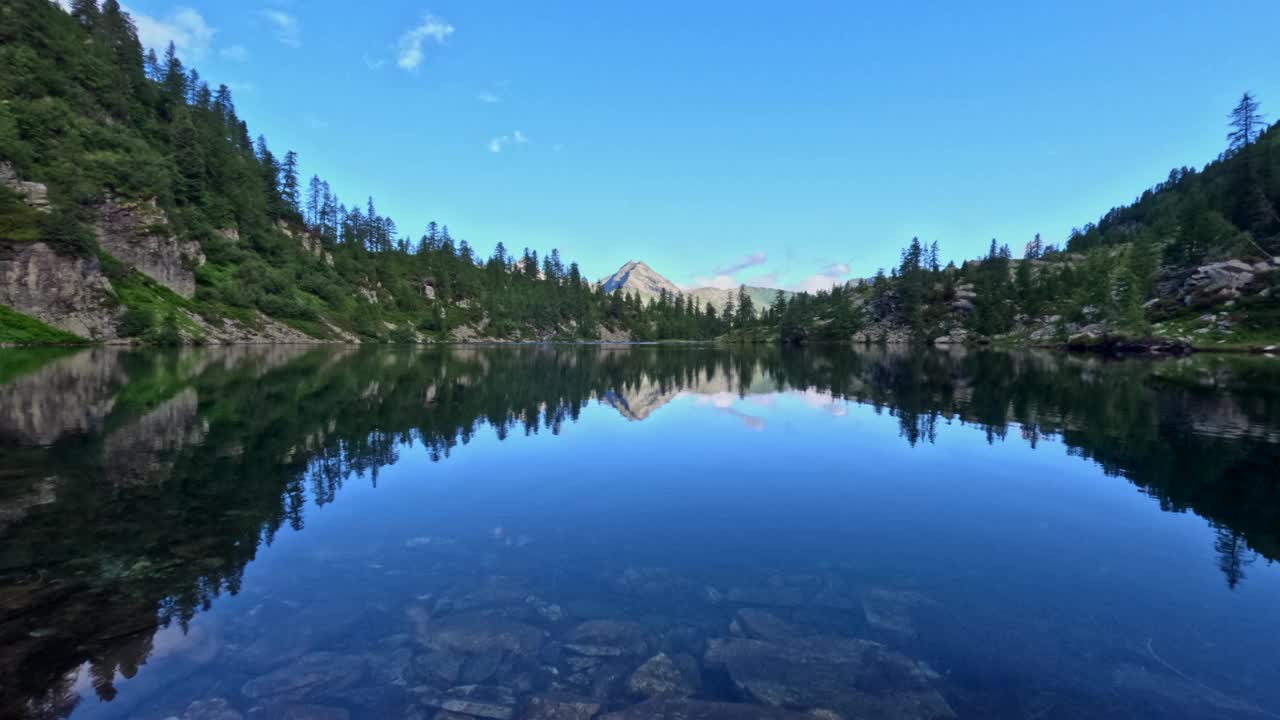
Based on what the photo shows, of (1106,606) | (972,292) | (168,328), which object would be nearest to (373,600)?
(1106,606)

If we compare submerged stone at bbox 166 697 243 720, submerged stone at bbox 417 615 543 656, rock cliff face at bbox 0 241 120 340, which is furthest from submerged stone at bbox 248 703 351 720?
rock cliff face at bbox 0 241 120 340

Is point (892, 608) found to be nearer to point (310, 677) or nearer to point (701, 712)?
point (701, 712)

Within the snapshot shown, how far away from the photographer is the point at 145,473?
18484mm

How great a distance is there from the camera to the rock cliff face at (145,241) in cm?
11494

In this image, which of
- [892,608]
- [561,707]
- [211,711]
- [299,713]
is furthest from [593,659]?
[892,608]

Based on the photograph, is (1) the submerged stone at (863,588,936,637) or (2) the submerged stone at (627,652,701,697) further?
(1) the submerged stone at (863,588,936,637)

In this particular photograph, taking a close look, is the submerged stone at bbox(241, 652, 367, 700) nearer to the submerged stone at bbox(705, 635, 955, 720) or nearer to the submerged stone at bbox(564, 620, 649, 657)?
the submerged stone at bbox(564, 620, 649, 657)

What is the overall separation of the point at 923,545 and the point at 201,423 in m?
32.2

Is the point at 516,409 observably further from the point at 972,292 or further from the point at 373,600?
the point at 972,292

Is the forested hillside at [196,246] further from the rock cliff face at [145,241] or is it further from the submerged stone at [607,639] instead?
the submerged stone at [607,639]

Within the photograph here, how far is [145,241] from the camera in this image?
118m

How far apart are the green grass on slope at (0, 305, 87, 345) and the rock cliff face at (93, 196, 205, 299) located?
30.0 m

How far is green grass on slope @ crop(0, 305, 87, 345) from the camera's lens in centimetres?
8450

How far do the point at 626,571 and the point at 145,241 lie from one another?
152 m
